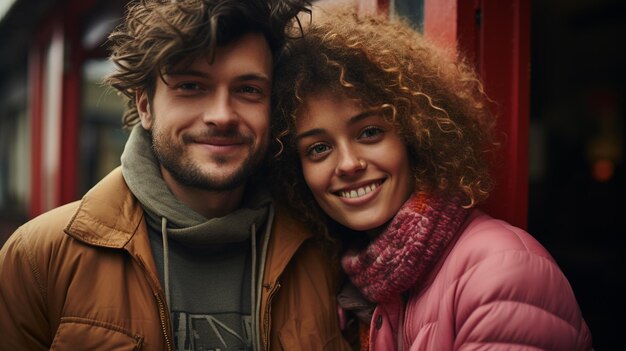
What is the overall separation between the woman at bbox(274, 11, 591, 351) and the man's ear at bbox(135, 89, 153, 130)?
49cm

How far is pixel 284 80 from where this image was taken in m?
2.16

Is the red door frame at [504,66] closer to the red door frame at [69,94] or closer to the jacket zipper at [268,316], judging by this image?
the jacket zipper at [268,316]


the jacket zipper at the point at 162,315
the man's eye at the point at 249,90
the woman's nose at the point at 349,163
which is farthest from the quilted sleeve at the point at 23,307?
the woman's nose at the point at 349,163

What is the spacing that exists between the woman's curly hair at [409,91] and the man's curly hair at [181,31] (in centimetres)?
14

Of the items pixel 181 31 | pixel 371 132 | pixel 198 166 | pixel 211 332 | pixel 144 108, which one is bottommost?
pixel 211 332

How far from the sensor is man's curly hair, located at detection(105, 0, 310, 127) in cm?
200

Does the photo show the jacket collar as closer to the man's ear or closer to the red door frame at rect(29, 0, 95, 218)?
the man's ear

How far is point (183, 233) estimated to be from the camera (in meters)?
2.03

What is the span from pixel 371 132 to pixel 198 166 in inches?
24.3

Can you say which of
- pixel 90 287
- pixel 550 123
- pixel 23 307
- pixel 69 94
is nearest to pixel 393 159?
pixel 90 287

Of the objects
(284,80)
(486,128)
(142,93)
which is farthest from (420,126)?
(142,93)

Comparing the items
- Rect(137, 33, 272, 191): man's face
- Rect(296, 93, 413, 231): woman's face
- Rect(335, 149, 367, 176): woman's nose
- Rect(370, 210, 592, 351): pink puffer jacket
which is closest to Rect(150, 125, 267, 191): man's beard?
Rect(137, 33, 272, 191): man's face

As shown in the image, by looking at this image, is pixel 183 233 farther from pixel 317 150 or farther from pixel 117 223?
pixel 317 150

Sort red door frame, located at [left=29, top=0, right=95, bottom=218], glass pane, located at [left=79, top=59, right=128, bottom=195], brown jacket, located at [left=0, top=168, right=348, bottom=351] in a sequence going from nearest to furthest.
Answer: brown jacket, located at [left=0, top=168, right=348, bottom=351] → red door frame, located at [left=29, top=0, right=95, bottom=218] → glass pane, located at [left=79, top=59, right=128, bottom=195]
